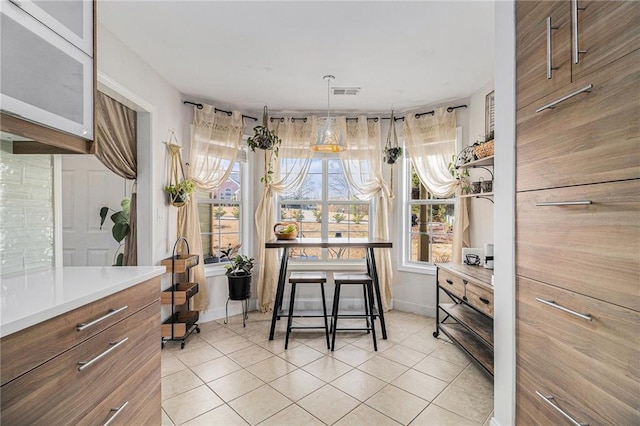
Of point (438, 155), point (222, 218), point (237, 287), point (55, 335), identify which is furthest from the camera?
point (222, 218)

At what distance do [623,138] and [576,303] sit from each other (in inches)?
24.5

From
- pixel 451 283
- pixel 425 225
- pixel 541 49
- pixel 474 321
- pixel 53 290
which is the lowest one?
pixel 474 321

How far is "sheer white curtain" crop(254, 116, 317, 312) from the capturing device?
3912 millimetres

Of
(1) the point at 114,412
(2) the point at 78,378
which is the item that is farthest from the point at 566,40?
(1) the point at 114,412

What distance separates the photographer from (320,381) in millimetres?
2350

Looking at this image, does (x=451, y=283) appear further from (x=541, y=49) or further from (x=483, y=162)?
(x=541, y=49)

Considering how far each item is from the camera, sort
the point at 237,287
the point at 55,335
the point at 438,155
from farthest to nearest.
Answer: the point at 438,155 → the point at 237,287 → the point at 55,335

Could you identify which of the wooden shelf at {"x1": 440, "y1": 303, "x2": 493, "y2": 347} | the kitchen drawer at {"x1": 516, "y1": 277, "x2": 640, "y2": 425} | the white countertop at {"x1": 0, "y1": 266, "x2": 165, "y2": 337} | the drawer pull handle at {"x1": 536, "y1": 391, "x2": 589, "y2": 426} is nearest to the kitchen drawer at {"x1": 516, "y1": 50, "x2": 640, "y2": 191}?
the kitchen drawer at {"x1": 516, "y1": 277, "x2": 640, "y2": 425}

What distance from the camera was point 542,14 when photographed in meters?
1.36

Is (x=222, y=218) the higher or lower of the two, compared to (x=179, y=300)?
higher

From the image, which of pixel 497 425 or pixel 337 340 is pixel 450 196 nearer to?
pixel 337 340

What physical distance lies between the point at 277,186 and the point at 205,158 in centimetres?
92

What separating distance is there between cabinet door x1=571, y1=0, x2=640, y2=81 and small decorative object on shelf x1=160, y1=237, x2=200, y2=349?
3.07 metres

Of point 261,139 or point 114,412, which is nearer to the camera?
point 114,412
